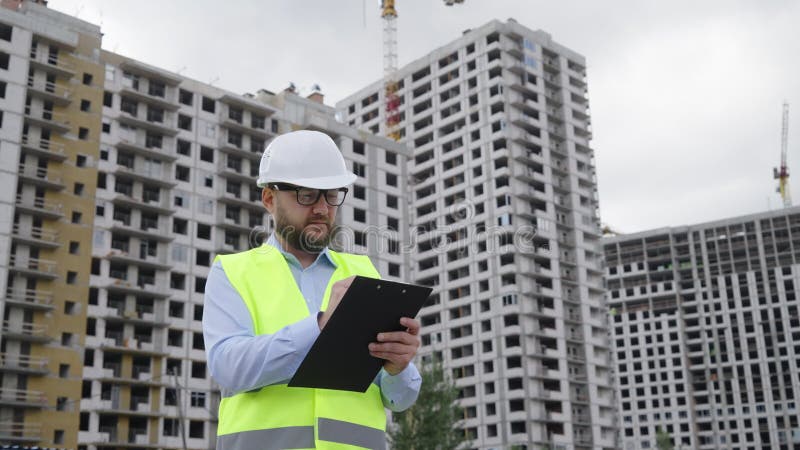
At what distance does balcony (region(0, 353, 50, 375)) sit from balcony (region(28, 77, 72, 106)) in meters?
18.1

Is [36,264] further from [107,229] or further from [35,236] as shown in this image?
[107,229]

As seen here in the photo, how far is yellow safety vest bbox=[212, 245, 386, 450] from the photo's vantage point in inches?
128

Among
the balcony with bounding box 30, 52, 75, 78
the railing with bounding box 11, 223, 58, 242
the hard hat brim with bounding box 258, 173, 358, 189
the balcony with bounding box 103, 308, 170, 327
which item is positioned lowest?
the hard hat brim with bounding box 258, 173, 358, 189

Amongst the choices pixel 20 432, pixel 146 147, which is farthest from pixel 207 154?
pixel 20 432

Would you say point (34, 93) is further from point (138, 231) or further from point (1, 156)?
point (138, 231)

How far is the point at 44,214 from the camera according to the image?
59281 millimetres

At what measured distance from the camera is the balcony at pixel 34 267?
56938mm

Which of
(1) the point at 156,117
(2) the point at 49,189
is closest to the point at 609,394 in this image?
(1) the point at 156,117

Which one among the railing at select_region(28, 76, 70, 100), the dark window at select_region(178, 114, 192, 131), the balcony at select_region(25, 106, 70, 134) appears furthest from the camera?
the dark window at select_region(178, 114, 192, 131)

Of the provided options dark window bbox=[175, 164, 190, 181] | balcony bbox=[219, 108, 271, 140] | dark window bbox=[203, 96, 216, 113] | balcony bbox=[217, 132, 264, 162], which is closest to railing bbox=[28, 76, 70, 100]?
dark window bbox=[175, 164, 190, 181]

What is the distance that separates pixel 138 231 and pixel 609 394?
5553 cm

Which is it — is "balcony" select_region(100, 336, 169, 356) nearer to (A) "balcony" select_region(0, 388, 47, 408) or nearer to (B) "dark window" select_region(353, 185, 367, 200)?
(A) "balcony" select_region(0, 388, 47, 408)

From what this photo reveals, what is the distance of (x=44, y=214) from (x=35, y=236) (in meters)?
1.58

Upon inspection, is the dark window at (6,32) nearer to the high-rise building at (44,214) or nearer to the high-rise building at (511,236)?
the high-rise building at (44,214)
